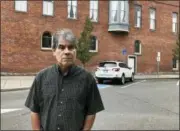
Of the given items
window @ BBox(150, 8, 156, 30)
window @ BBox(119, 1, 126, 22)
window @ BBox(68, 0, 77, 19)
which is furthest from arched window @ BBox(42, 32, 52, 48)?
window @ BBox(150, 8, 156, 30)

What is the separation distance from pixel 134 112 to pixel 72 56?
8.97 metres

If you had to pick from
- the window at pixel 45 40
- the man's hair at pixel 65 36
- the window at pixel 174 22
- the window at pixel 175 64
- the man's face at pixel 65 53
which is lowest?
the window at pixel 175 64

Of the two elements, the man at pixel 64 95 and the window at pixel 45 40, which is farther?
the window at pixel 45 40

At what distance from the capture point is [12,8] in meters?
29.5

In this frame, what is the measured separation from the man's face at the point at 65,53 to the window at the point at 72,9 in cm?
3025

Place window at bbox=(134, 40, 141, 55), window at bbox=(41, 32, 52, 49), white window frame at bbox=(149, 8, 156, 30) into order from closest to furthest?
window at bbox=(41, 32, 52, 49) → window at bbox=(134, 40, 141, 55) → white window frame at bbox=(149, 8, 156, 30)

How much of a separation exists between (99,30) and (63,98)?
32057 millimetres

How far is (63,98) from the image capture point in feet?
10.6

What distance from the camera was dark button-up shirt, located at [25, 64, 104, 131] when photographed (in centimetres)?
323

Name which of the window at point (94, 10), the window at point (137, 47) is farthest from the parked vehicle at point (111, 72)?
Result: the window at point (137, 47)

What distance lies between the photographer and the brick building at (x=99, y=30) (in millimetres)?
29641

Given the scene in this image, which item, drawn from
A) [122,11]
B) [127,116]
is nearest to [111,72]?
[122,11]

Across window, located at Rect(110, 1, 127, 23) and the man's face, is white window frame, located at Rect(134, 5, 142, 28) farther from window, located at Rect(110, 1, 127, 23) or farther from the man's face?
the man's face

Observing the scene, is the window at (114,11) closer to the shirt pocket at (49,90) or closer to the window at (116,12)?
the window at (116,12)
